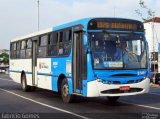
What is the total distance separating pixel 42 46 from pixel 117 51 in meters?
5.88

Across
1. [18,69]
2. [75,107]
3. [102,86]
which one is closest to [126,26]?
[102,86]

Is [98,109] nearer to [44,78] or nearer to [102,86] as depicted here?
[102,86]

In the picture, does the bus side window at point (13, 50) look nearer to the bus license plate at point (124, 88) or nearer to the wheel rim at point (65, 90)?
the wheel rim at point (65, 90)

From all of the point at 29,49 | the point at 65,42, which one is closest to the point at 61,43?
the point at 65,42

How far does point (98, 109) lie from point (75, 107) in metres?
0.94

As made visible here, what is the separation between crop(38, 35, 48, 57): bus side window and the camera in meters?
18.4

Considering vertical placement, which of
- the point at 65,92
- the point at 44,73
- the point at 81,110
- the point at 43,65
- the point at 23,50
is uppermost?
the point at 23,50

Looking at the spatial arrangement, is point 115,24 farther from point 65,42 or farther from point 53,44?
point 53,44

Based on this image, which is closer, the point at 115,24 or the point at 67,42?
the point at 115,24

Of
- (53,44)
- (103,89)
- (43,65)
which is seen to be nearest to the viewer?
(103,89)

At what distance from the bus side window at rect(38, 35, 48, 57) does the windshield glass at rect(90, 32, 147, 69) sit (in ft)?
16.4

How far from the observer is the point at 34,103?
52.2 ft

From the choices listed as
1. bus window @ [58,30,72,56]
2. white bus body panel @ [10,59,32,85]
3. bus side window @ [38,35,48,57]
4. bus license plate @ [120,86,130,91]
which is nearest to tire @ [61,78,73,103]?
bus window @ [58,30,72,56]

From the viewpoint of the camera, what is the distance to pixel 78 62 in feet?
48.0
